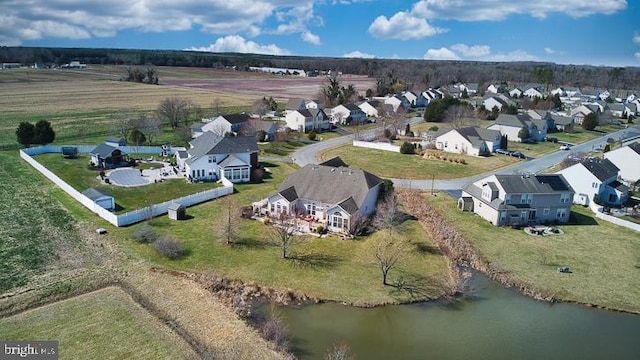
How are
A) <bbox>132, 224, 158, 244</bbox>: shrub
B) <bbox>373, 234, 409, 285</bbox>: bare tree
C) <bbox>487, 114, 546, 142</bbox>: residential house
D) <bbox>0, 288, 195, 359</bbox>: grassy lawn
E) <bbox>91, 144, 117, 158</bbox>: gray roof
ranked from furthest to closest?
1. <bbox>487, 114, 546, 142</bbox>: residential house
2. <bbox>91, 144, 117, 158</bbox>: gray roof
3. <bbox>132, 224, 158, 244</bbox>: shrub
4. <bbox>373, 234, 409, 285</bbox>: bare tree
5. <bbox>0, 288, 195, 359</bbox>: grassy lawn

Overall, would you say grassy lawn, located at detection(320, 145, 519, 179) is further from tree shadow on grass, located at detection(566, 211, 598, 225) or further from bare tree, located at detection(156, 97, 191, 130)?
bare tree, located at detection(156, 97, 191, 130)

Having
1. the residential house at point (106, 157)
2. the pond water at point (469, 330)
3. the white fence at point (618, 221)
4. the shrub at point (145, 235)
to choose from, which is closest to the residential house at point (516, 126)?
the white fence at point (618, 221)

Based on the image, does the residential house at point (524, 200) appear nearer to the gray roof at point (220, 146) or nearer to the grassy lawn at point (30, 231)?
the gray roof at point (220, 146)

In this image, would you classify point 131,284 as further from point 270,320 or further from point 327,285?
point 327,285

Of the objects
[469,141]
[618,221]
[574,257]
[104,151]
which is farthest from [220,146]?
[618,221]

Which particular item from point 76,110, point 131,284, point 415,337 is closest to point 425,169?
point 415,337

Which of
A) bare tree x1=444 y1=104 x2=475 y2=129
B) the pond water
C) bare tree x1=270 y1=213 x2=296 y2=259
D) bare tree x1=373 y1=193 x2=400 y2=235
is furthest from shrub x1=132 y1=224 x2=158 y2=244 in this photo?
bare tree x1=444 y1=104 x2=475 y2=129
